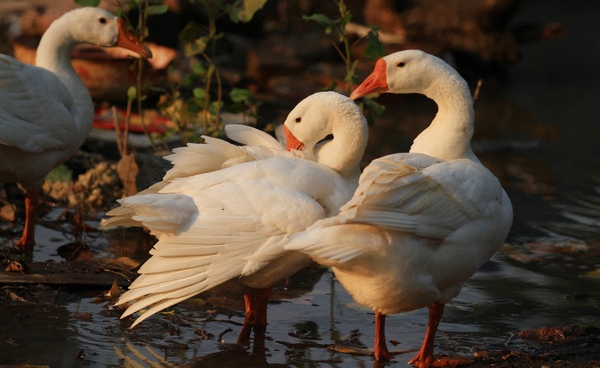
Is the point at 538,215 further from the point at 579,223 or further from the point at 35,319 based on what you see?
the point at 35,319

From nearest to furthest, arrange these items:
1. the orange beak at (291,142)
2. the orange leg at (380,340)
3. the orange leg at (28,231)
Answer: the orange leg at (380,340) → the orange beak at (291,142) → the orange leg at (28,231)

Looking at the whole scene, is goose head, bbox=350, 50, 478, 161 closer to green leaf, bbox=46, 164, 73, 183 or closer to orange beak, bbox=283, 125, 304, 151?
orange beak, bbox=283, 125, 304, 151

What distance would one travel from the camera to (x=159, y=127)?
896cm

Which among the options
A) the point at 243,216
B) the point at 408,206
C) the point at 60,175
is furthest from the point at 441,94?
the point at 60,175

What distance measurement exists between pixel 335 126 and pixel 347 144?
5.1 inches

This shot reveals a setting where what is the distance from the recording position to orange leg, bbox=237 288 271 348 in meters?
4.93

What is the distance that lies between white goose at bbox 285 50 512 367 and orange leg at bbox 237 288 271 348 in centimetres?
63

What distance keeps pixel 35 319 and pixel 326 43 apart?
32.8 feet

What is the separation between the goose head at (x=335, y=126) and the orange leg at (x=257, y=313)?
78 centimetres

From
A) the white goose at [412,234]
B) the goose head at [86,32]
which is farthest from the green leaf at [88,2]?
the white goose at [412,234]

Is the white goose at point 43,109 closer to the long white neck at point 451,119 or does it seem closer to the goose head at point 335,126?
the goose head at point 335,126

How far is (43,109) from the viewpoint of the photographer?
6.21 metres

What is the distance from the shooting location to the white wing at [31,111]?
600 centimetres

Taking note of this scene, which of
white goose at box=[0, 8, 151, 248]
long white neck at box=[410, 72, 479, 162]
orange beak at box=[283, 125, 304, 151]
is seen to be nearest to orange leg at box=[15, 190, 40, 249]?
white goose at box=[0, 8, 151, 248]
